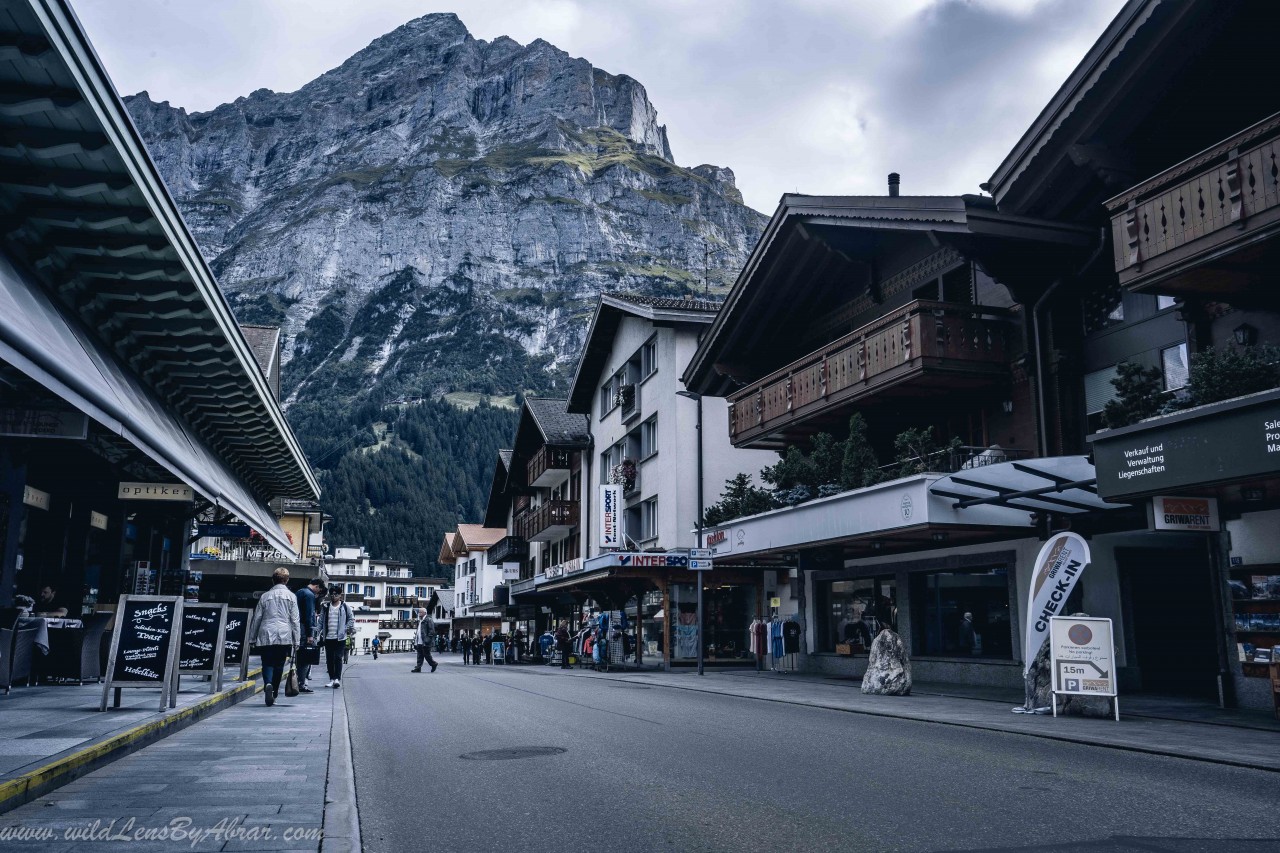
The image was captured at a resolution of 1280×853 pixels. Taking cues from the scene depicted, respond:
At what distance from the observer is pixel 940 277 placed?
21688mm

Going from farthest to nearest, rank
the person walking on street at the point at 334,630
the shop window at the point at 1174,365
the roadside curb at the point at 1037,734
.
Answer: the person walking on street at the point at 334,630
the shop window at the point at 1174,365
the roadside curb at the point at 1037,734

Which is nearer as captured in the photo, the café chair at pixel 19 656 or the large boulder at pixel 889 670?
the café chair at pixel 19 656

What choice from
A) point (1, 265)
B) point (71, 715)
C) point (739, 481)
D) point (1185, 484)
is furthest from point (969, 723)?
point (739, 481)

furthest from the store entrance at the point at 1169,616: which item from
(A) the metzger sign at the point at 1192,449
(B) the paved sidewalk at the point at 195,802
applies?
(B) the paved sidewalk at the point at 195,802

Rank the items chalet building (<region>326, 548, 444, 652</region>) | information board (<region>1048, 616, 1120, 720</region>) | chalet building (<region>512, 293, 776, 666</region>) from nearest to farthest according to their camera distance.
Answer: information board (<region>1048, 616, 1120, 720</region>) → chalet building (<region>512, 293, 776, 666</region>) → chalet building (<region>326, 548, 444, 652</region>)

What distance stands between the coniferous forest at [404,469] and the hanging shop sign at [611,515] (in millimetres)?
112219

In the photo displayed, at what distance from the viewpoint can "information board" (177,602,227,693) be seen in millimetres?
12471

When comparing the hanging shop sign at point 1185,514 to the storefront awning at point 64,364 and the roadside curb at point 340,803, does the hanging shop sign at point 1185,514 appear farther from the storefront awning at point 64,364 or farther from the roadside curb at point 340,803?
the storefront awning at point 64,364

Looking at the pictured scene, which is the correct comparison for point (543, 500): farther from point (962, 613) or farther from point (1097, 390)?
point (1097, 390)

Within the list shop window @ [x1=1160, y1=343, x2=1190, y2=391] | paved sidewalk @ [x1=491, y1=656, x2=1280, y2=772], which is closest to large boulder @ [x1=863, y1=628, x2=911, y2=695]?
paved sidewalk @ [x1=491, y1=656, x2=1280, y2=772]

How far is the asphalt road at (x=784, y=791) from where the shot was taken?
226 inches

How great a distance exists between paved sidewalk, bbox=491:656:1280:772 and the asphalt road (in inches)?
12.9

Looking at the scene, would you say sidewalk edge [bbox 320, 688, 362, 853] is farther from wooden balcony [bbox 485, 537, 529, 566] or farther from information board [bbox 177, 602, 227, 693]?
wooden balcony [bbox 485, 537, 529, 566]

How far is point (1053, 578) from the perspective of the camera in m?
13.5
